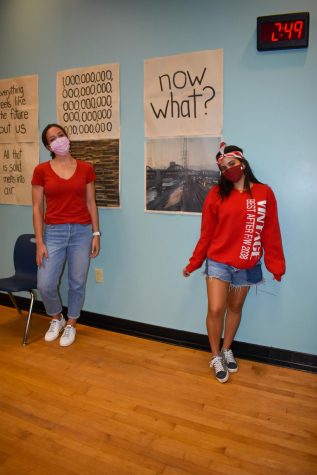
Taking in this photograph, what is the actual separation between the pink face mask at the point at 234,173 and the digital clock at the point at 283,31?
74 centimetres

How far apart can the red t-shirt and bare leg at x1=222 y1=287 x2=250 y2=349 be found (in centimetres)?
117

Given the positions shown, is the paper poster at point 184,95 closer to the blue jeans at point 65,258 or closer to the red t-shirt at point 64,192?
the red t-shirt at point 64,192

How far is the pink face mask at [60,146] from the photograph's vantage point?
7.91 ft

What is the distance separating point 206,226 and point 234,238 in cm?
19

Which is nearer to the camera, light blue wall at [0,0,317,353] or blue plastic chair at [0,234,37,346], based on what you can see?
light blue wall at [0,0,317,353]

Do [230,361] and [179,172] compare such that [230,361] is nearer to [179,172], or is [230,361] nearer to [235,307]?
[235,307]

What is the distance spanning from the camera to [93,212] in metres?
2.62

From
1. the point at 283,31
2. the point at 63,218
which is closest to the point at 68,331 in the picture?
the point at 63,218

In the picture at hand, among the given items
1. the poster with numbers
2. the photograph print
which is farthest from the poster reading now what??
the photograph print

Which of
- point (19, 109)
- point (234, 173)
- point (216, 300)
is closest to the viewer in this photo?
point (234, 173)

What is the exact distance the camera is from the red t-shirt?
8.00ft

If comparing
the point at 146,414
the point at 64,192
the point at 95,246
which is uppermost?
the point at 64,192

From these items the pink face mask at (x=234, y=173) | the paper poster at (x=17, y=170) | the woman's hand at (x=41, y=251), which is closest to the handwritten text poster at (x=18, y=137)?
the paper poster at (x=17, y=170)

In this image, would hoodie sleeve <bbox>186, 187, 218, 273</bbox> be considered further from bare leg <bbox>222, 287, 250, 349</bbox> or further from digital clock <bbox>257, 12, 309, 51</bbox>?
digital clock <bbox>257, 12, 309, 51</bbox>
